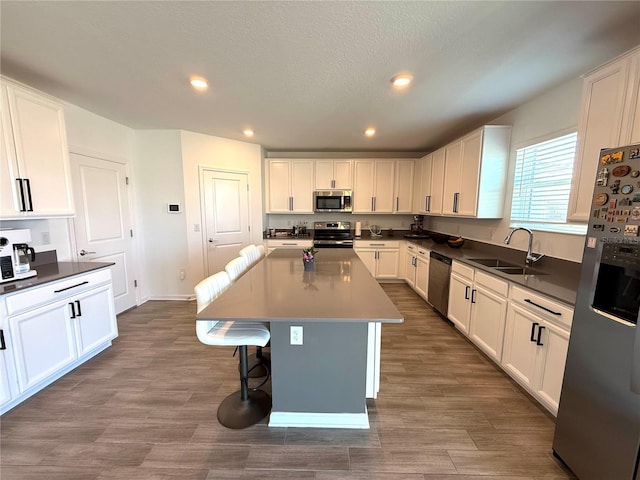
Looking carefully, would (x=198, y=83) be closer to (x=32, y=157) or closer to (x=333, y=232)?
(x=32, y=157)

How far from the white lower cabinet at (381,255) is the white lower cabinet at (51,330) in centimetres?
369

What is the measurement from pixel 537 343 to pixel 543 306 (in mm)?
289

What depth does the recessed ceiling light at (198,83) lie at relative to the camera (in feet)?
7.19

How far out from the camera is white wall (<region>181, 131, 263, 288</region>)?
3.80 metres

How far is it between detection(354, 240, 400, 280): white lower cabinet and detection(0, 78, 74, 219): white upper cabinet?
400cm

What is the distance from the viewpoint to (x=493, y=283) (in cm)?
234

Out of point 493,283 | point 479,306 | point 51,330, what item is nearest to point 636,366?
point 493,283

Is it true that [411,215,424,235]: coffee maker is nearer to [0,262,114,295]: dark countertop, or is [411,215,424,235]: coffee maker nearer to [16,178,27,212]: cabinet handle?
[0,262,114,295]: dark countertop

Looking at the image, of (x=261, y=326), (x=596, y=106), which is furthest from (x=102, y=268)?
(x=596, y=106)

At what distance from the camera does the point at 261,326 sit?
1790mm

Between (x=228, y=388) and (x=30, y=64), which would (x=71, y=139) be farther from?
(x=228, y=388)

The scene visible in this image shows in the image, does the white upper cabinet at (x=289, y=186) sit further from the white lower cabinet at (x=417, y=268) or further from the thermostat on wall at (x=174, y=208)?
the white lower cabinet at (x=417, y=268)

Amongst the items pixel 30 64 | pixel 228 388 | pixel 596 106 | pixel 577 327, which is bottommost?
pixel 228 388

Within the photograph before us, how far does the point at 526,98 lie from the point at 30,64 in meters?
4.41
